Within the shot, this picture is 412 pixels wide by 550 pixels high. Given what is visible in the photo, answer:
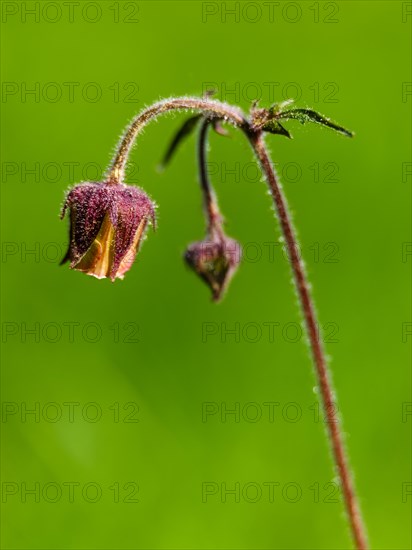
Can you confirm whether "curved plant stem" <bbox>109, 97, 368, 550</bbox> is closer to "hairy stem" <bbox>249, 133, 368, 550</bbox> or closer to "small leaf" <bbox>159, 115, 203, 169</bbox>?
"hairy stem" <bbox>249, 133, 368, 550</bbox>

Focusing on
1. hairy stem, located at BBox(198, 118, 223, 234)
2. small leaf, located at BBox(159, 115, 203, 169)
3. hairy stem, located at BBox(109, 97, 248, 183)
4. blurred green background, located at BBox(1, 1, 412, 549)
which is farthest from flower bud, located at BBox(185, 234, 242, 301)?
blurred green background, located at BBox(1, 1, 412, 549)

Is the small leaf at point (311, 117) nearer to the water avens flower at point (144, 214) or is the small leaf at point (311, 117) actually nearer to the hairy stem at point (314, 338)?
the water avens flower at point (144, 214)

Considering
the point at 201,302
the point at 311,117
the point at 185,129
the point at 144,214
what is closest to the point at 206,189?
the point at 185,129

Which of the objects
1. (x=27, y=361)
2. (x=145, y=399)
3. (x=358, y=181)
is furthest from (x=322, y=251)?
(x=27, y=361)

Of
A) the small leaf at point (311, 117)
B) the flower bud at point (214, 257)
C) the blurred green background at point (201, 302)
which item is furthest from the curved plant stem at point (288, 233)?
the blurred green background at point (201, 302)

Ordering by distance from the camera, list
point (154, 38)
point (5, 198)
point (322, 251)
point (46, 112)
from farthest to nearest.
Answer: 1. point (154, 38)
2. point (46, 112)
3. point (5, 198)
4. point (322, 251)

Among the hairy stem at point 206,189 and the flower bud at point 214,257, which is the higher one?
the hairy stem at point 206,189

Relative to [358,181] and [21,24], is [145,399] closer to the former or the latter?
[358,181]
